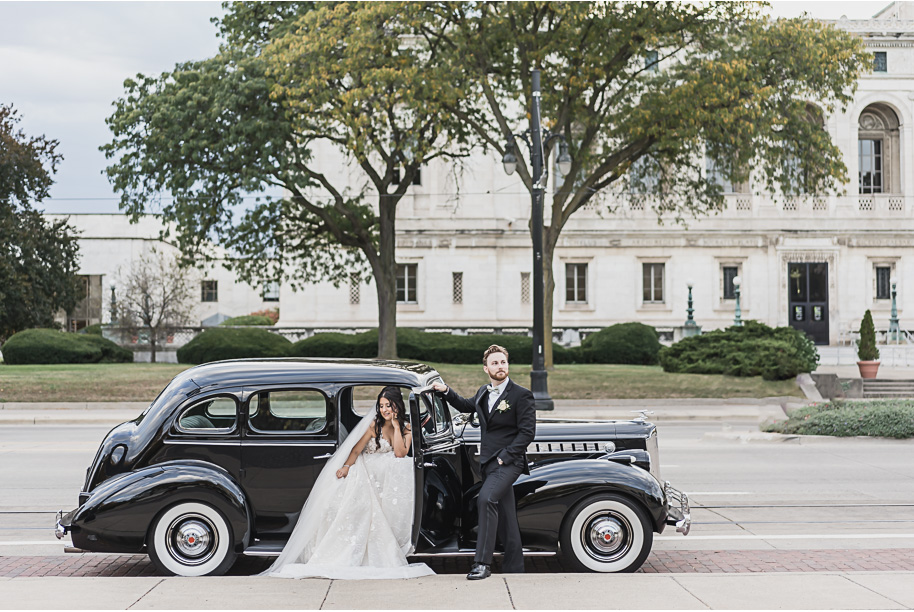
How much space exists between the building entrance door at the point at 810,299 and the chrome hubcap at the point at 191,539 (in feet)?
155

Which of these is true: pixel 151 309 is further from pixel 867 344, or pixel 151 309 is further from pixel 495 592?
pixel 495 592

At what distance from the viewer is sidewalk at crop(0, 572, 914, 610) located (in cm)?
579

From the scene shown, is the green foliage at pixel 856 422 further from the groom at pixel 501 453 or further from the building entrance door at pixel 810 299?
the building entrance door at pixel 810 299

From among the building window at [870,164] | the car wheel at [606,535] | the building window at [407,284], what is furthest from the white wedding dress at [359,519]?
the building window at [870,164]

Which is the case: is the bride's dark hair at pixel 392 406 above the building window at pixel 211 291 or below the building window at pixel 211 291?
below

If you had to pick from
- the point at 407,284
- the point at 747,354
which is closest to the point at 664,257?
the point at 407,284

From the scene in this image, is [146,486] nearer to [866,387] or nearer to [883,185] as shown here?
[866,387]

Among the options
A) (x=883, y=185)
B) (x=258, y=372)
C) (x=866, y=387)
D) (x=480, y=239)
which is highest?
(x=883, y=185)

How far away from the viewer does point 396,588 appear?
253 inches

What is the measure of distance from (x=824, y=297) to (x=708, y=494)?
140 feet

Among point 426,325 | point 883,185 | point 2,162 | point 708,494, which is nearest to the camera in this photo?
point 708,494

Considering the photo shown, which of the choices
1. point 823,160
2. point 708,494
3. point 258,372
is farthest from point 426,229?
point 258,372

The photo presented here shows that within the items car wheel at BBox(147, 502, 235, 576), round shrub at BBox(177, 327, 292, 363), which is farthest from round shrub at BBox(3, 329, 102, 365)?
car wheel at BBox(147, 502, 235, 576)

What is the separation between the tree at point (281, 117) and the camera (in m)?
26.7
